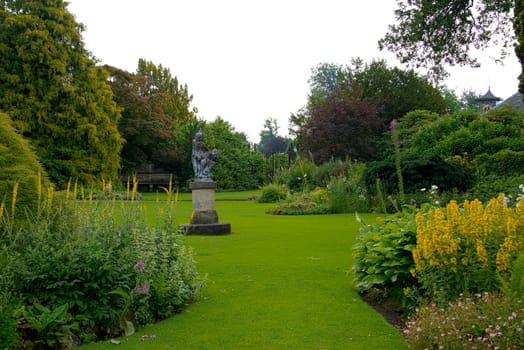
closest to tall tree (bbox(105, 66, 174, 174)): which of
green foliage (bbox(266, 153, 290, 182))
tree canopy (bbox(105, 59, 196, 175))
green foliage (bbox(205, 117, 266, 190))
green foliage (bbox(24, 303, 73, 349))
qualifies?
tree canopy (bbox(105, 59, 196, 175))

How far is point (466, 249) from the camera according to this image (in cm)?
450

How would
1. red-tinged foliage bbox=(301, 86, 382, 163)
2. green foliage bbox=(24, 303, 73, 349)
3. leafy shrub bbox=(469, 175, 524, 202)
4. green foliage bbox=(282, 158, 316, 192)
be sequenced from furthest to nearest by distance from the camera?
1. red-tinged foliage bbox=(301, 86, 382, 163)
2. green foliage bbox=(282, 158, 316, 192)
3. leafy shrub bbox=(469, 175, 524, 202)
4. green foliage bbox=(24, 303, 73, 349)

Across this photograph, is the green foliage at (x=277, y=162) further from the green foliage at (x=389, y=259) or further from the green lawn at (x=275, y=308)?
the green foliage at (x=389, y=259)

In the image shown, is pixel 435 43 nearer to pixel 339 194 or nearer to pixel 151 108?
pixel 339 194

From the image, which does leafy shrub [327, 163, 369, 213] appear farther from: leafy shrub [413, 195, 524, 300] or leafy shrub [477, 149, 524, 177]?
leafy shrub [413, 195, 524, 300]

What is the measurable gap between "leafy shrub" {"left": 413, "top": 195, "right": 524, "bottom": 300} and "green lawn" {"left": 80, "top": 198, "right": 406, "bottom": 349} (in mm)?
650

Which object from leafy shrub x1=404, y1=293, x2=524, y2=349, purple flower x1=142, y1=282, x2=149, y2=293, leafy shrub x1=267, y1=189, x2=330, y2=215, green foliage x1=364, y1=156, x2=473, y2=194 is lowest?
leafy shrub x1=404, y1=293, x2=524, y2=349

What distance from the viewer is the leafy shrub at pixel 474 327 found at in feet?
11.0

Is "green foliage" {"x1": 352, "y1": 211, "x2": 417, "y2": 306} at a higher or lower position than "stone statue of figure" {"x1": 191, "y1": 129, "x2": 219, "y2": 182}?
lower

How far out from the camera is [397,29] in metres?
17.2

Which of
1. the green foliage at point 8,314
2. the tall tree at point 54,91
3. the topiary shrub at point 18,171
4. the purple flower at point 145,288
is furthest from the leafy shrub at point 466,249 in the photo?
the tall tree at point 54,91

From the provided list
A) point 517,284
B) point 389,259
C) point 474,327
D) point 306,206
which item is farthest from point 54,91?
point 474,327

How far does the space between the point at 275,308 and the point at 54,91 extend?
2721cm

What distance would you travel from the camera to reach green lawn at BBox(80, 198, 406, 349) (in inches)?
173
